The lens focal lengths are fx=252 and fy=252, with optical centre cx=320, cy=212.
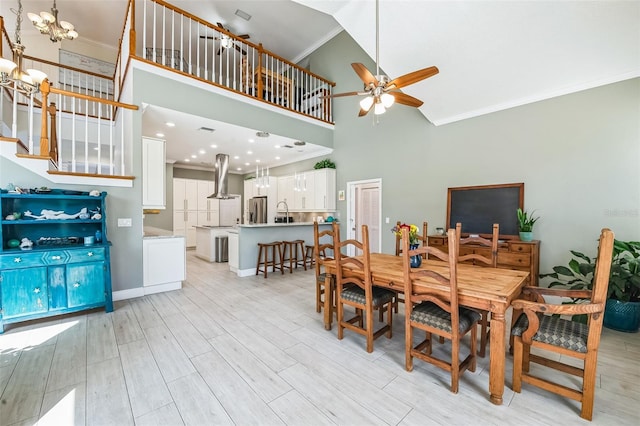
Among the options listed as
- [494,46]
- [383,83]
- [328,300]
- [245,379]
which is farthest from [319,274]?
[494,46]

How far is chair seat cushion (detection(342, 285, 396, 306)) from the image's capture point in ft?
7.77

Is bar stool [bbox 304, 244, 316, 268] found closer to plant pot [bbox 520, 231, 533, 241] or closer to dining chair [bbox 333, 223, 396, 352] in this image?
dining chair [bbox 333, 223, 396, 352]

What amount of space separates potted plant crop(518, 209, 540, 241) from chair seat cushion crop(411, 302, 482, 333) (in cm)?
220

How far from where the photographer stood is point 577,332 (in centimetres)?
166

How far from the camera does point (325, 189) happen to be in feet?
21.5

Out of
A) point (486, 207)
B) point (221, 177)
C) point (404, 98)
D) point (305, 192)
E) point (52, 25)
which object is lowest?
point (486, 207)

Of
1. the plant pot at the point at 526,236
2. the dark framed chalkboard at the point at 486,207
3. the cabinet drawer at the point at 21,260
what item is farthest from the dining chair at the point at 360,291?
the cabinet drawer at the point at 21,260

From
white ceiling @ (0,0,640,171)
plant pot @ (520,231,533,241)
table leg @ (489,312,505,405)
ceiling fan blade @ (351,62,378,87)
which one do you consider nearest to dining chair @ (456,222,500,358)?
table leg @ (489,312,505,405)

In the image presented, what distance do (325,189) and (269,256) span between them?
7.40 ft

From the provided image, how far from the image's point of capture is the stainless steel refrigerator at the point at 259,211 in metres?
7.56

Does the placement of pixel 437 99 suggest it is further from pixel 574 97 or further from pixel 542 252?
pixel 542 252

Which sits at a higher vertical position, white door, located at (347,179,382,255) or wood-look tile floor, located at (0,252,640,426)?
white door, located at (347,179,382,255)

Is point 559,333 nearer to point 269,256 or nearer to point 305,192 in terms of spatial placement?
point 269,256

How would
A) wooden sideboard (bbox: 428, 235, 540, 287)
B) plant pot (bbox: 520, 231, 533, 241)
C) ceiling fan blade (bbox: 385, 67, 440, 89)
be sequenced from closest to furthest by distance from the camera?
1. ceiling fan blade (bbox: 385, 67, 440, 89)
2. wooden sideboard (bbox: 428, 235, 540, 287)
3. plant pot (bbox: 520, 231, 533, 241)
